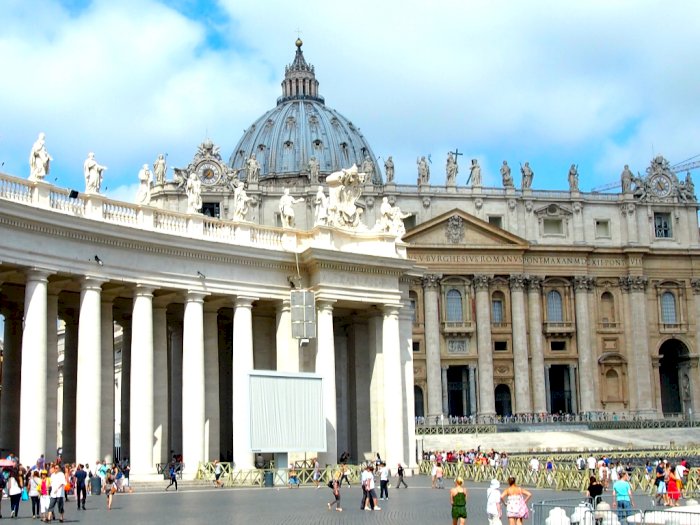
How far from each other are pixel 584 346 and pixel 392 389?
216ft

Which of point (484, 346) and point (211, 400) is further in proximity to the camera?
point (484, 346)

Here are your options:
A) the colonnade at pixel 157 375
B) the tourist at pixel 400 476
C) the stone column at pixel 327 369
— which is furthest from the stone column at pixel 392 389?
the tourist at pixel 400 476

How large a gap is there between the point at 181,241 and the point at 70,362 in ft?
24.5

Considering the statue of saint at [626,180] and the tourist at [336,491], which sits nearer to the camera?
the tourist at [336,491]

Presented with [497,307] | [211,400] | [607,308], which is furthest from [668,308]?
[211,400]

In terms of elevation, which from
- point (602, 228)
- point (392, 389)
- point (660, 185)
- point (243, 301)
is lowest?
point (392, 389)

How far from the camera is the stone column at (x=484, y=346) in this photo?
104562 millimetres

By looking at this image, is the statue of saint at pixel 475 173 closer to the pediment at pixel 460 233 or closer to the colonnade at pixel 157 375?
the pediment at pixel 460 233

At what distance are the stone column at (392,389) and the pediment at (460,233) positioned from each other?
58.3 m

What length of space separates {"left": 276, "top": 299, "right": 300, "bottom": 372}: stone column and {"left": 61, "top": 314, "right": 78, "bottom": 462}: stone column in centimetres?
832

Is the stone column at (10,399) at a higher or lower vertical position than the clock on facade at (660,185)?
lower

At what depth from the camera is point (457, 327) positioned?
106 metres

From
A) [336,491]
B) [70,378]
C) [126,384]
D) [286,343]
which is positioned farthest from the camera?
[126,384]

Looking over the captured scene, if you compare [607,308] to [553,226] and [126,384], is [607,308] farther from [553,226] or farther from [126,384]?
[126,384]
